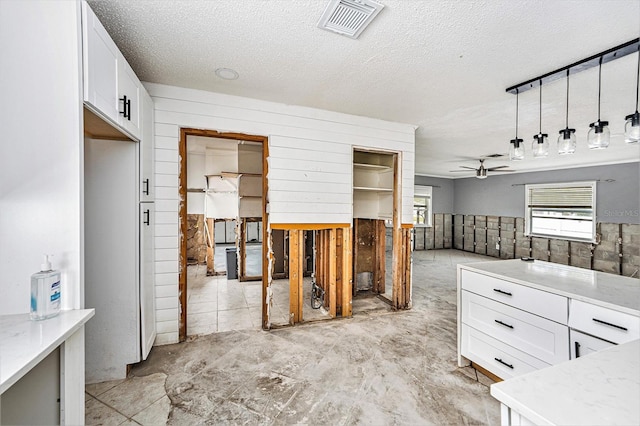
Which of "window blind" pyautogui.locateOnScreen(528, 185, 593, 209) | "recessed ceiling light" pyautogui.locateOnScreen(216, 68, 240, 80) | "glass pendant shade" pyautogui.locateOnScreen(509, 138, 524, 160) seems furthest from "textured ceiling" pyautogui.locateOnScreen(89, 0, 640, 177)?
"window blind" pyautogui.locateOnScreen(528, 185, 593, 209)

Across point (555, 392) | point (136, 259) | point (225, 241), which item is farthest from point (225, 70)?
point (225, 241)

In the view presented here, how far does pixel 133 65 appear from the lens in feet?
7.57

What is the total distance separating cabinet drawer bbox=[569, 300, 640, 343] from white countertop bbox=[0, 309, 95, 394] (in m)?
2.60

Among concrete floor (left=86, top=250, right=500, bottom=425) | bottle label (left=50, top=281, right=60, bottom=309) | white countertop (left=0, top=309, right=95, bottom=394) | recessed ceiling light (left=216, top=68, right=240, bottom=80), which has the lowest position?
concrete floor (left=86, top=250, right=500, bottom=425)

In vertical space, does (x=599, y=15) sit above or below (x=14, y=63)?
above

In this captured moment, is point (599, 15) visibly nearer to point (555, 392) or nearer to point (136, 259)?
point (555, 392)

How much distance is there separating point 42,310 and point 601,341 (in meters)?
2.85

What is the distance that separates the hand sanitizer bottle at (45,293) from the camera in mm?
1155

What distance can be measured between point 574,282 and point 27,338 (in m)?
3.05

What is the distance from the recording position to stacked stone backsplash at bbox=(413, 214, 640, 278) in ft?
19.0

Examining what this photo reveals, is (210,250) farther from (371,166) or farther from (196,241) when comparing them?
(371,166)

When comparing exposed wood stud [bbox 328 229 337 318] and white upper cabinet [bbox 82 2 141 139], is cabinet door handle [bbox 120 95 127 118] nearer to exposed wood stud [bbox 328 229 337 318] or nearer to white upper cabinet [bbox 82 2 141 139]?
white upper cabinet [bbox 82 2 141 139]

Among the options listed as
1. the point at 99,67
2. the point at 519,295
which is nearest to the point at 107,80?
the point at 99,67

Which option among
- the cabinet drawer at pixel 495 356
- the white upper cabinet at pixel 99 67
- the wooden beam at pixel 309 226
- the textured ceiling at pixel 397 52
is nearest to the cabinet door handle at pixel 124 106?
the white upper cabinet at pixel 99 67
